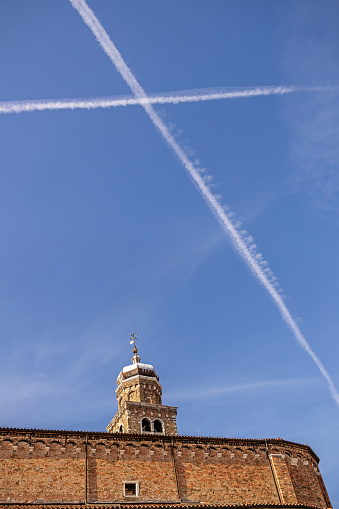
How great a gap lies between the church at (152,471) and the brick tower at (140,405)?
856 centimetres

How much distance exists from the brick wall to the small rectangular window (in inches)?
7.2

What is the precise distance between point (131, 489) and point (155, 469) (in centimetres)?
150

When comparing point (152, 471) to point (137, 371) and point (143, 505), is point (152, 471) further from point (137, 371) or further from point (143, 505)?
point (137, 371)

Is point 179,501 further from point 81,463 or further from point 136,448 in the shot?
point 81,463

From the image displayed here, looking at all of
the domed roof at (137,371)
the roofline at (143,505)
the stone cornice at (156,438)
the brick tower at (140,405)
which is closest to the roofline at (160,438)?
the stone cornice at (156,438)

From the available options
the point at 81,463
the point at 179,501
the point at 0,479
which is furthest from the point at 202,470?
the point at 0,479

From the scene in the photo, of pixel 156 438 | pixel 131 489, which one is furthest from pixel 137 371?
pixel 131 489

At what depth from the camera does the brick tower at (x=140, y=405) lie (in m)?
32.3

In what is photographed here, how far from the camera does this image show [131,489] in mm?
22047

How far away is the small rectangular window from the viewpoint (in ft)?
71.7

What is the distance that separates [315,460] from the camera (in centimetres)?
2698

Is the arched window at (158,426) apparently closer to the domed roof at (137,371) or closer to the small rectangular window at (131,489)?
the domed roof at (137,371)

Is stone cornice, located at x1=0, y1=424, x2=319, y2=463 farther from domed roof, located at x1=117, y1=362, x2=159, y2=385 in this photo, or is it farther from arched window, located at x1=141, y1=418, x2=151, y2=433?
domed roof, located at x1=117, y1=362, x2=159, y2=385

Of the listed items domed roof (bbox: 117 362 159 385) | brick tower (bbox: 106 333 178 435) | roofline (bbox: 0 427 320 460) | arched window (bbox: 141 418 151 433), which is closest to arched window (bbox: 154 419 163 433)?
brick tower (bbox: 106 333 178 435)
